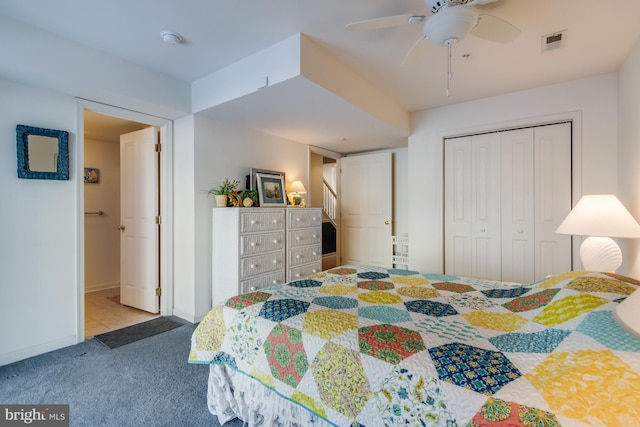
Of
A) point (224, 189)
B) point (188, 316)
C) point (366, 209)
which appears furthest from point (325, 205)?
point (188, 316)

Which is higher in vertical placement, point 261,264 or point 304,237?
point 304,237

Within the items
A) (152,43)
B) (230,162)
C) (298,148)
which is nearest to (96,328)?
(230,162)

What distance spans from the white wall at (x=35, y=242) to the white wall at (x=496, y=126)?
3.82 m

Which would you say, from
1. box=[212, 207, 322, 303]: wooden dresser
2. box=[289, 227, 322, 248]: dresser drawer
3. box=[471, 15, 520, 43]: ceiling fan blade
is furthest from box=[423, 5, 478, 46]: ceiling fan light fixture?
box=[289, 227, 322, 248]: dresser drawer

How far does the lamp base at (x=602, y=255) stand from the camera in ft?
6.91

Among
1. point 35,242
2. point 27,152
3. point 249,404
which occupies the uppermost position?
point 27,152

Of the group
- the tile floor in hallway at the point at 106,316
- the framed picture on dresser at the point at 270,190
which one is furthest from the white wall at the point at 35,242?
the framed picture on dresser at the point at 270,190

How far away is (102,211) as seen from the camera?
437 cm

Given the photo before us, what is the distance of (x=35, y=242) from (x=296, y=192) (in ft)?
8.80

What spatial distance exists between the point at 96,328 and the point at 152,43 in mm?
2733

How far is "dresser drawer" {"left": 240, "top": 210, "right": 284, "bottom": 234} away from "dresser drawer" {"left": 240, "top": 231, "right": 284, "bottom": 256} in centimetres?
6

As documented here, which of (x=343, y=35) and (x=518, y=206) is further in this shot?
(x=518, y=206)

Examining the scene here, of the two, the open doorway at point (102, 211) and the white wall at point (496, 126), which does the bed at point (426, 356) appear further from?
the open doorway at point (102, 211)

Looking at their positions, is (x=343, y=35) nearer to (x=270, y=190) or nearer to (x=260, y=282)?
(x=270, y=190)
